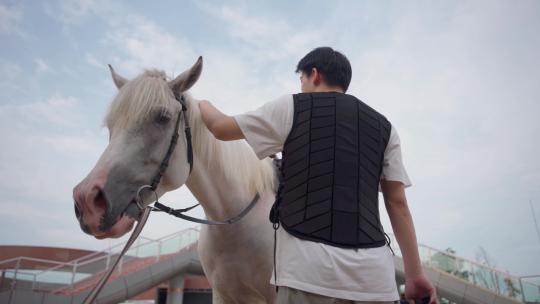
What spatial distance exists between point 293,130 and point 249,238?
1.23 meters

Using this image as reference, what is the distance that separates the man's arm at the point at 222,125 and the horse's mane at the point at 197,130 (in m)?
0.38

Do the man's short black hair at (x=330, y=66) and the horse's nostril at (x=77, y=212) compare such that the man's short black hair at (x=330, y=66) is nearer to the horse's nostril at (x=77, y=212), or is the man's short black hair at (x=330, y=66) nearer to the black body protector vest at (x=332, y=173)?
the black body protector vest at (x=332, y=173)

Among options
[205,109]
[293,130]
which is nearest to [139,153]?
[205,109]

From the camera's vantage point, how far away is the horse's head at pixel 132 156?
1.58 metres

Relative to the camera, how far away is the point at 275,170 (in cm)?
300

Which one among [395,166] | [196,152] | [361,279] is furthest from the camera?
[196,152]

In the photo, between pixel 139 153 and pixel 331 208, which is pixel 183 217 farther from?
pixel 331 208

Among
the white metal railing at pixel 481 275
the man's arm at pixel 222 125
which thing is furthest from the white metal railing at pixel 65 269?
the man's arm at pixel 222 125

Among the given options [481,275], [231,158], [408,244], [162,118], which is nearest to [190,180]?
[231,158]

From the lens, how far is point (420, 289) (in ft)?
4.87

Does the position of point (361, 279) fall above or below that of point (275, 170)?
below

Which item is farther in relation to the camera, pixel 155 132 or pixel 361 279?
pixel 155 132

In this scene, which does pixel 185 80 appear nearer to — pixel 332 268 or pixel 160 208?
pixel 160 208

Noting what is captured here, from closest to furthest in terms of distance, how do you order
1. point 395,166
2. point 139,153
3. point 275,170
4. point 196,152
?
point 395,166
point 139,153
point 196,152
point 275,170
